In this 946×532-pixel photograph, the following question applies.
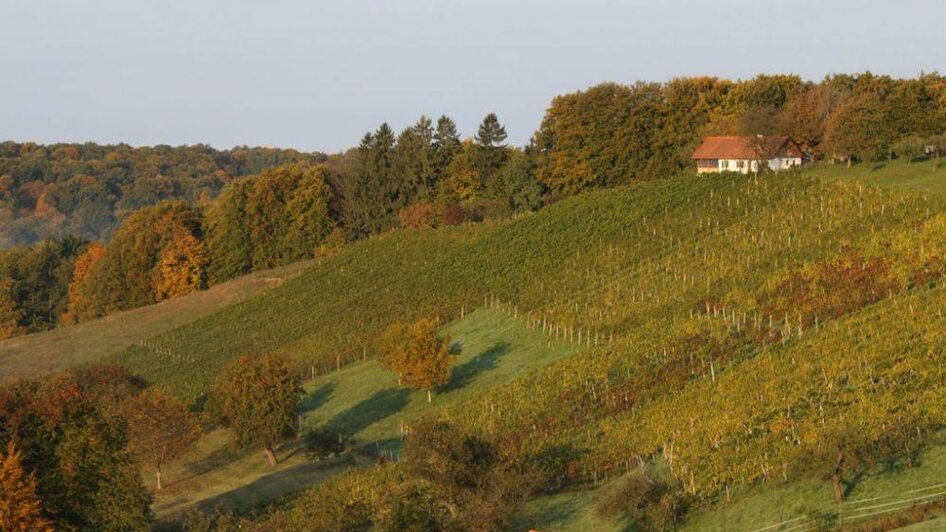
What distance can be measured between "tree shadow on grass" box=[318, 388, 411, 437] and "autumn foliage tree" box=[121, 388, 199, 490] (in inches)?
273

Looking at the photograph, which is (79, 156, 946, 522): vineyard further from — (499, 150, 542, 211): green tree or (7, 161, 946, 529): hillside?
(499, 150, 542, 211): green tree

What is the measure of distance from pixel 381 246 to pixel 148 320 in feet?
67.6

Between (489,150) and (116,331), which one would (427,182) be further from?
(116,331)

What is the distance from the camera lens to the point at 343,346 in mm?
79875

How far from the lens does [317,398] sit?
2810 inches

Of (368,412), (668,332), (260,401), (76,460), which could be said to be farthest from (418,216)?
(76,460)

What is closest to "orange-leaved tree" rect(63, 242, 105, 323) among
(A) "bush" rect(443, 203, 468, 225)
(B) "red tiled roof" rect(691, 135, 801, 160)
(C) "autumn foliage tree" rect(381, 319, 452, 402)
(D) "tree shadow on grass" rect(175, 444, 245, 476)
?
(A) "bush" rect(443, 203, 468, 225)

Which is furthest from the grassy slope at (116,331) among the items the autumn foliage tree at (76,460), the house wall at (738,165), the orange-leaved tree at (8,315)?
the autumn foliage tree at (76,460)

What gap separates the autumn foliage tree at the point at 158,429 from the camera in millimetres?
60688

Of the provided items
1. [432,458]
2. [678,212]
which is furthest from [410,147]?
[432,458]

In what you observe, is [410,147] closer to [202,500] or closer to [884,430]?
[202,500]

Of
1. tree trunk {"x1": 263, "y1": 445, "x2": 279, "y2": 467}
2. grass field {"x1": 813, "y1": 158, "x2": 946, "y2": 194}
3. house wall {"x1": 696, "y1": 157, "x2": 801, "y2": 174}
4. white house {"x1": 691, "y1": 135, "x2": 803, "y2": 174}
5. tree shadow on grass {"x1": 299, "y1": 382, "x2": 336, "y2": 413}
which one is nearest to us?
tree trunk {"x1": 263, "y1": 445, "x2": 279, "y2": 467}

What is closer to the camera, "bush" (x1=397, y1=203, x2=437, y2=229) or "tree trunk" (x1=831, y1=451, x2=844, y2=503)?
"tree trunk" (x1=831, y1=451, x2=844, y2=503)

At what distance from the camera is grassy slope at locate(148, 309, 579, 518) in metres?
57.6
